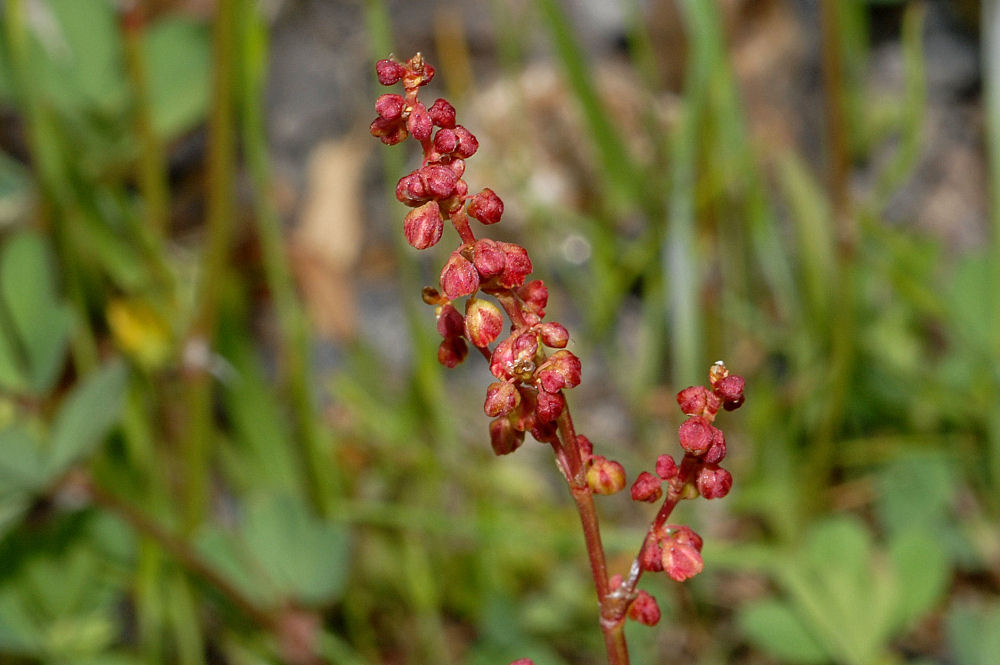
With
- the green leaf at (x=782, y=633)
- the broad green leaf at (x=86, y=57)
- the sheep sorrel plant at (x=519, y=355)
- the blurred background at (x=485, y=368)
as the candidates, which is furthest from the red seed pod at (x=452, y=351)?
the broad green leaf at (x=86, y=57)

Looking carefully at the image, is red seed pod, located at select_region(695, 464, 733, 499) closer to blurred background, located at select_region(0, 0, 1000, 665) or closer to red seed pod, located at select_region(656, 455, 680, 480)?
red seed pod, located at select_region(656, 455, 680, 480)

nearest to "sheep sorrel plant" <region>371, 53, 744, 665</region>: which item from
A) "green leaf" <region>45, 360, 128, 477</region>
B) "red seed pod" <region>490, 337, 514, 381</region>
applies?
"red seed pod" <region>490, 337, 514, 381</region>

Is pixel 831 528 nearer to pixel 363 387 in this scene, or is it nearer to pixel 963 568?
pixel 963 568

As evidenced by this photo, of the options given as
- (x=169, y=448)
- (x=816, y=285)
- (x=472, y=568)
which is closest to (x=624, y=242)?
(x=816, y=285)

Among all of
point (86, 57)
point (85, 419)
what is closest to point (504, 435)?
point (85, 419)

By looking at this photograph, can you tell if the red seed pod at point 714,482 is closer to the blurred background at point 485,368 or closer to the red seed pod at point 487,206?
the red seed pod at point 487,206

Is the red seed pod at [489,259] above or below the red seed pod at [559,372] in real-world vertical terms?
above
